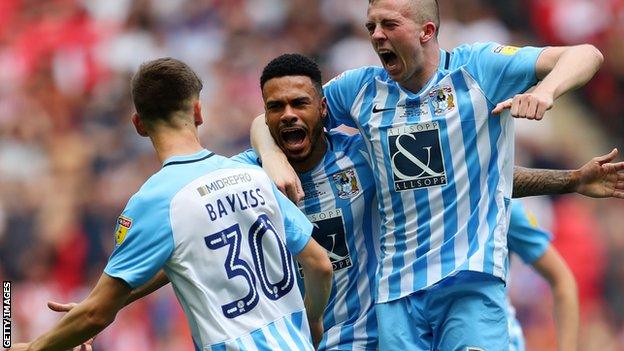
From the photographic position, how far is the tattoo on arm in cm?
654

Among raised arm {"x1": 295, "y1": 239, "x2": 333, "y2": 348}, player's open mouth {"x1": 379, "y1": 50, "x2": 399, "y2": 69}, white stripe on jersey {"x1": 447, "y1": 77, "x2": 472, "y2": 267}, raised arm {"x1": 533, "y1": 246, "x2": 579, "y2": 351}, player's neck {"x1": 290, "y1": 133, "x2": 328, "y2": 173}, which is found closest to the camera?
raised arm {"x1": 295, "y1": 239, "x2": 333, "y2": 348}

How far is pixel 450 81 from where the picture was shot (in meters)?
6.11

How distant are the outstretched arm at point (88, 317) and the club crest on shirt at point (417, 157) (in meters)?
1.50

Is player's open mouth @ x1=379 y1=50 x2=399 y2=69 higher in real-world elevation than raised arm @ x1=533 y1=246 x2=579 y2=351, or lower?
higher

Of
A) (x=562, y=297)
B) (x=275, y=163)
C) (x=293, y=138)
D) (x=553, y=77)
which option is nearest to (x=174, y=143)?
(x=275, y=163)

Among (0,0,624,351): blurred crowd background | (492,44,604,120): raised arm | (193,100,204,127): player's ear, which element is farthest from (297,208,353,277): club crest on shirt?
(0,0,624,351): blurred crowd background

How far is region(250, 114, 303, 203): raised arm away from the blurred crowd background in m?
5.62

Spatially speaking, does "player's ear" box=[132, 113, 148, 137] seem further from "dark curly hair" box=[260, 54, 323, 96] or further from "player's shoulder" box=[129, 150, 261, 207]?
"dark curly hair" box=[260, 54, 323, 96]

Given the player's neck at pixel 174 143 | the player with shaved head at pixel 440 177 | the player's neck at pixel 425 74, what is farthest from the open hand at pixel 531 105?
the player's neck at pixel 174 143

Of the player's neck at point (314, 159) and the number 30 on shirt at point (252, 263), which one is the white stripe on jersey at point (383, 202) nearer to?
the player's neck at point (314, 159)

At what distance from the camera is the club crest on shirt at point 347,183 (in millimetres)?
6332

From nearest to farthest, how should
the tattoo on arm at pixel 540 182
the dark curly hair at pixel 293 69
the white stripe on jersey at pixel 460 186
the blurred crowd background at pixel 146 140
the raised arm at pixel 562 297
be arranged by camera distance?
the white stripe on jersey at pixel 460 186 → the dark curly hair at pixel 293 69 → the tattoo on arm at pixel 540 182 → the raised arm at pixel 562 297 → the blurred crowd background at pixel 146 140

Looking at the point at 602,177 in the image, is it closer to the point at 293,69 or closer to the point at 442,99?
the point at 442,99

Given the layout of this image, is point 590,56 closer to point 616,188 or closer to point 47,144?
point 616,188
